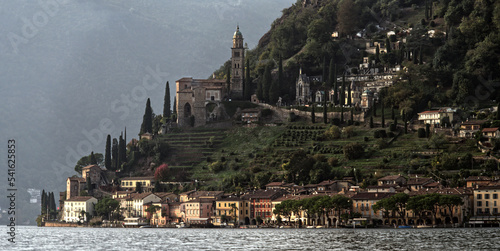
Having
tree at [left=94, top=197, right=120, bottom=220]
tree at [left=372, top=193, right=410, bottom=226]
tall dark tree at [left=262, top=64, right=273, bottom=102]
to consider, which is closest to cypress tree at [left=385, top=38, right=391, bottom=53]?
tall dark tree at [left=262, top=64, right=273, bottom=102]

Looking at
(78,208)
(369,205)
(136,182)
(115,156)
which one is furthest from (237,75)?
(369,205)

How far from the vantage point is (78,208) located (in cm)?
15425

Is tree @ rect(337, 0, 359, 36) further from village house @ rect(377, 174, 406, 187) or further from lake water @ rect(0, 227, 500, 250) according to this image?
lake water @ rect(0, 227, 500, 250)

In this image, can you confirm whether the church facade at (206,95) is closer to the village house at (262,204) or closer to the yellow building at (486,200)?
the village house at (262,204)

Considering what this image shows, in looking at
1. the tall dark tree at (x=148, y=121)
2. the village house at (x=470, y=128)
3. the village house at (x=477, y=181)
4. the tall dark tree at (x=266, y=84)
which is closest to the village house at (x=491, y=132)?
the village house at (x=470, y=128)

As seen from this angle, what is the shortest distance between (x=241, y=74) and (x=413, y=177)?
172ft

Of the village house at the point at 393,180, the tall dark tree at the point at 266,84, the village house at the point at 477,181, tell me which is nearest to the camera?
the village house at the point at 477,181

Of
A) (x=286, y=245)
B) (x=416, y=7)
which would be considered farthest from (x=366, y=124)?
(x=286, y=245)

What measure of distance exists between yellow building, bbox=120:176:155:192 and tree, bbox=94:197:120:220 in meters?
7.10

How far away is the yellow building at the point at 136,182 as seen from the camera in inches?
6088

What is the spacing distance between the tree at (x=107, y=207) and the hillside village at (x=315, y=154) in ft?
1.40

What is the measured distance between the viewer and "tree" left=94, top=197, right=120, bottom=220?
14715 centimetres

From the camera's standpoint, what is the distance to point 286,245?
8031 centimetres

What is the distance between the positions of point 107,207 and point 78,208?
901cm
